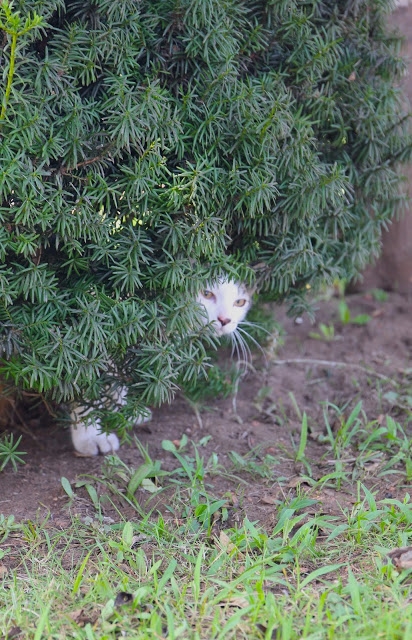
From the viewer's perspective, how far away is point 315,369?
14.3 ft

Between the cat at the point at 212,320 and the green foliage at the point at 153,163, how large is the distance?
0.15m

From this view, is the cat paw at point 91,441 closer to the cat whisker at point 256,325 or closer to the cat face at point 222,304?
the cat face at point 222,304

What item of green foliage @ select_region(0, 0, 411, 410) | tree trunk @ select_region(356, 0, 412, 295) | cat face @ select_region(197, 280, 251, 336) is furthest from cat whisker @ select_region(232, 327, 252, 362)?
tree trunk @ select_region(356, 0, 412, 295)

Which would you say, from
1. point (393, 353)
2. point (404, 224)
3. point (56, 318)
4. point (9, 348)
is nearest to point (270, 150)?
point (56, 318)

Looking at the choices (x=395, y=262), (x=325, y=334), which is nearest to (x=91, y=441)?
(x=325, y=334)

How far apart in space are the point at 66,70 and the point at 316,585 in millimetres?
2028

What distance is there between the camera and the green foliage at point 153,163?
2.54 metres

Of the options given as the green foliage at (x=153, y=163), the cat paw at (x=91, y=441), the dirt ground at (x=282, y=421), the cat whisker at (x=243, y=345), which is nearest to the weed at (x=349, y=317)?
the dirt ground at (x=282, y=421)

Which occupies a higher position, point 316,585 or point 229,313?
point 229,313

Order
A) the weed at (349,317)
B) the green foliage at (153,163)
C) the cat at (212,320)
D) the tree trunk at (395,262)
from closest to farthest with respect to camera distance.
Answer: the green foliage at (153,163)
the cat at (212,320)
the weed at (349,317)
the tree trunk at (395,262)

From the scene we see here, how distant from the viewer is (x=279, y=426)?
379 centimetres

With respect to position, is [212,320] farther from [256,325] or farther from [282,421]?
[282,421]

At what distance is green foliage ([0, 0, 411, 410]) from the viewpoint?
8.32 feet

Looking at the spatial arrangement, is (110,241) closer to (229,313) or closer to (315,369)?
(229,313)
